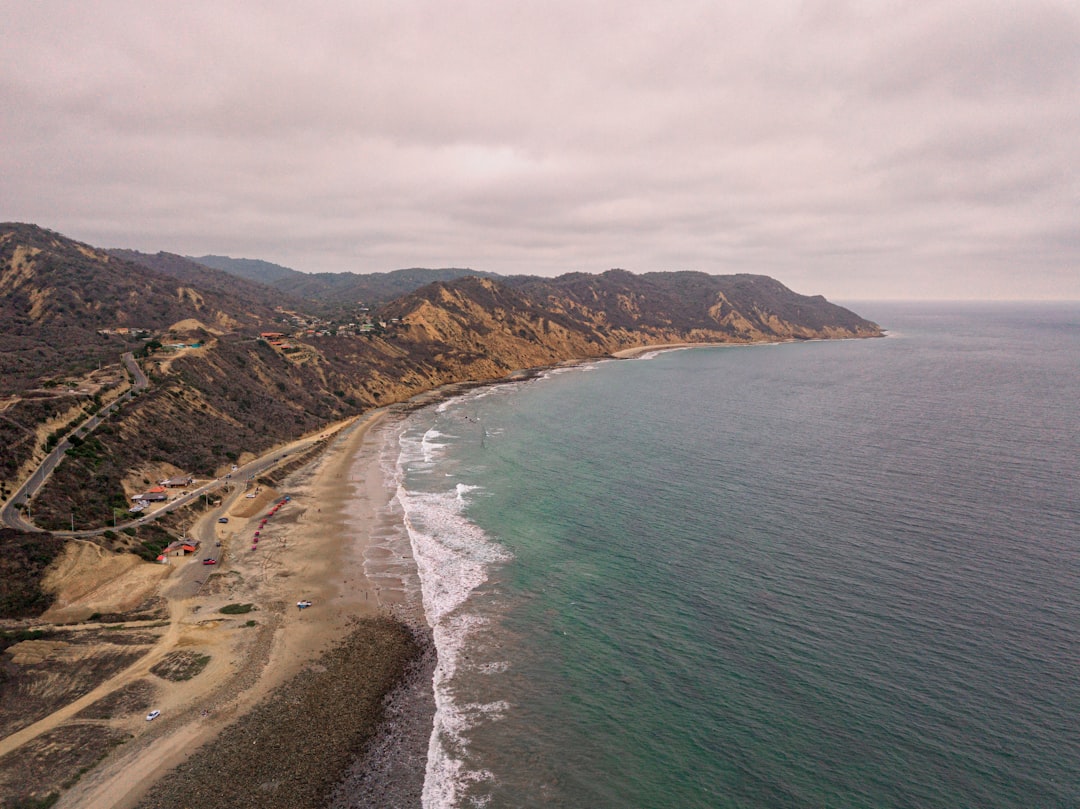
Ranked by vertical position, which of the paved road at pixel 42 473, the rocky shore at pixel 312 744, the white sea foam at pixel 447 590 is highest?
the paved road at pixel 42 473

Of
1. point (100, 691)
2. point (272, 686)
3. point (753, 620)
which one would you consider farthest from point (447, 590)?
point (753, 620)

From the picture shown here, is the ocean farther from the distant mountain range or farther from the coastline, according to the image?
the distant mountain range

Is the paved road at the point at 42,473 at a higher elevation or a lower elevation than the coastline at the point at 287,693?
higher

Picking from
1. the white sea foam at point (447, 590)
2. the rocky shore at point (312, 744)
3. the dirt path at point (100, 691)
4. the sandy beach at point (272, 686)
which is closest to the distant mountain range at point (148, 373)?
the sandy beach at point (272, 686)

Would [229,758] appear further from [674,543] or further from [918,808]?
[674,543]

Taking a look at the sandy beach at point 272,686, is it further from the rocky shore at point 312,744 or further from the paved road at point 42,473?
the paved road at point 42,473

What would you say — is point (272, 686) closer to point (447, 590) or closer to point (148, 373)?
point (447, 590)

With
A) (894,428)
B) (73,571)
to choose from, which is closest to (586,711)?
(73,571)
